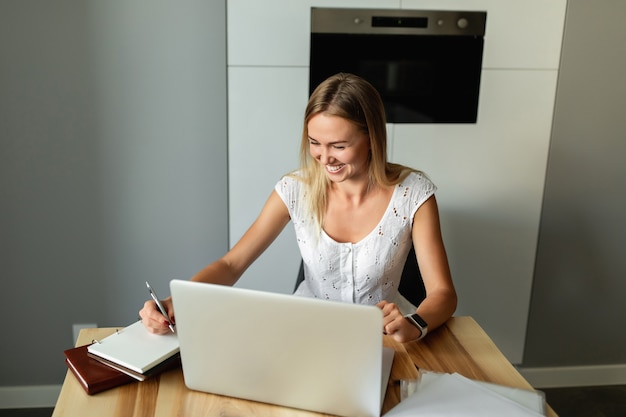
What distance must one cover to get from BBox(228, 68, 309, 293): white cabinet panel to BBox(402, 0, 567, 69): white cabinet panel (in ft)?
1.85

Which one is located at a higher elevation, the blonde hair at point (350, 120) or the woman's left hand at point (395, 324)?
the blonde hair at point (350, 120)

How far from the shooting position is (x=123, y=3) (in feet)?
7.11

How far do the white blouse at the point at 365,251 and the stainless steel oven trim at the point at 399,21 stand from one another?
0.71m

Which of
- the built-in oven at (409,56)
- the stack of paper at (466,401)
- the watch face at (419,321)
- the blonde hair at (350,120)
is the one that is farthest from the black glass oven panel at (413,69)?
the stack of paper at (466,401)

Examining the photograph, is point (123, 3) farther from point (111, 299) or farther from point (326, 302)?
point (326, 302)

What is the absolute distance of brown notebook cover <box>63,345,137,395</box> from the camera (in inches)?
46.4

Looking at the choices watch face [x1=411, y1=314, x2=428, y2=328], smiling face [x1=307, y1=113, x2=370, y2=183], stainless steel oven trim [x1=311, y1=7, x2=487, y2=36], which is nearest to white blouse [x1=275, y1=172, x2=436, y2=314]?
smiling face [x1=307, y1=113, x2=370, y2=183]

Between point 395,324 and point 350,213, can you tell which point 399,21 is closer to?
point 350,213

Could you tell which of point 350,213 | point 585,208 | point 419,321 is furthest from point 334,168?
point 585,208

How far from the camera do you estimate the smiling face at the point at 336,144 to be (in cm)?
163

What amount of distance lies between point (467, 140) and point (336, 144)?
3.12 ft

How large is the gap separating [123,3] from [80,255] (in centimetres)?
99

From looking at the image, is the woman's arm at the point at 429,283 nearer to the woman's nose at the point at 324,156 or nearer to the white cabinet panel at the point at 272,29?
the woman's nose at the point at 324,156

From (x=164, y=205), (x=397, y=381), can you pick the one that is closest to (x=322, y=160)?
(x=397, y=381)
